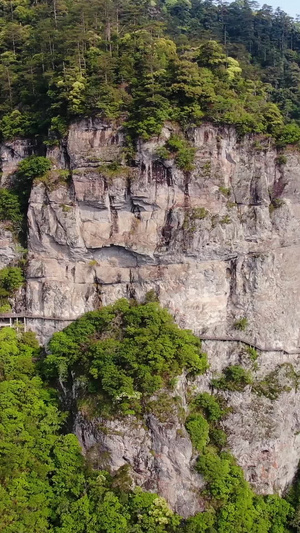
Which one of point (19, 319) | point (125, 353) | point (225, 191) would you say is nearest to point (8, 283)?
point (19, 319)

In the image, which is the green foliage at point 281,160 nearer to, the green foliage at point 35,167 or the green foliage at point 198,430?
the green foliage at point 35,167

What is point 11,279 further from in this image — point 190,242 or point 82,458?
point 82,458

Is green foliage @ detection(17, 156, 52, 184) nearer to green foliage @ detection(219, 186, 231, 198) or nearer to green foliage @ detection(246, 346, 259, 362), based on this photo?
green foliage @ detection(219, 186, 231, 198)

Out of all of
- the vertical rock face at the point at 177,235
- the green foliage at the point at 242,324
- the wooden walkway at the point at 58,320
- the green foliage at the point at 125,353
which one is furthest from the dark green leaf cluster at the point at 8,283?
the green foliage at the point at 242,324

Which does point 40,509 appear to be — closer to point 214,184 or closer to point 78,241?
point 78,241

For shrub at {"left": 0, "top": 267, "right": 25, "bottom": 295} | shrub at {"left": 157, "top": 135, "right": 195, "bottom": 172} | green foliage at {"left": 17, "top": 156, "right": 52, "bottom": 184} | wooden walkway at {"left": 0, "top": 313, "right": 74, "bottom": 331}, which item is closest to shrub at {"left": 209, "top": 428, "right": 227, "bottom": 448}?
wooden walkway at {"left": 0, "top": 313, "right": 74, "bottom": 331}
